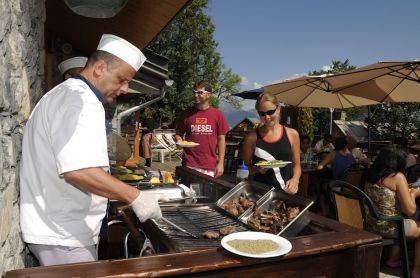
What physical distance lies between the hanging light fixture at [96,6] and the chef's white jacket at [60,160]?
3.06ft

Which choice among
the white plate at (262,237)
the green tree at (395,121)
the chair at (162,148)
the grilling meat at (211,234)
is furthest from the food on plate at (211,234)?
the green tree at (395,121)

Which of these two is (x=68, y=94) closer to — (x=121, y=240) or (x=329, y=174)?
A: (x=121, y=240)

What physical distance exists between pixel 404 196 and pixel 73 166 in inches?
131

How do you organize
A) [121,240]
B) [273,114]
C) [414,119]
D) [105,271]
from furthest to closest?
[414,119] → [273,114] → [121,240] → [105,271]

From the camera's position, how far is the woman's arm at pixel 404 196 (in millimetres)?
3715

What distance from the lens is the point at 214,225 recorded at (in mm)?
2371

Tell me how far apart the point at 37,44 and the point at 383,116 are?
1738 cm

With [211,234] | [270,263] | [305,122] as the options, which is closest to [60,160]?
[211,234]

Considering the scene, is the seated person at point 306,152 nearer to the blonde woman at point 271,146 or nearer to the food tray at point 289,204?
the blonde woman at point 271,146

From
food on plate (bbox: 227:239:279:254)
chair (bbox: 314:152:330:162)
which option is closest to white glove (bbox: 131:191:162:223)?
food on plate (bbox: 227:239:279:254)

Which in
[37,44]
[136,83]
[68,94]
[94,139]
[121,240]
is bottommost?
[121,240]

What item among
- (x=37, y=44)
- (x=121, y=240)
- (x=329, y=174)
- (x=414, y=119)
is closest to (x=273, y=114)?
(x=121, y=240)

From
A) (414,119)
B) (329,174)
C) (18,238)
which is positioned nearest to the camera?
(18,238)

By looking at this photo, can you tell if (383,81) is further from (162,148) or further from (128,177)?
(162,148)
